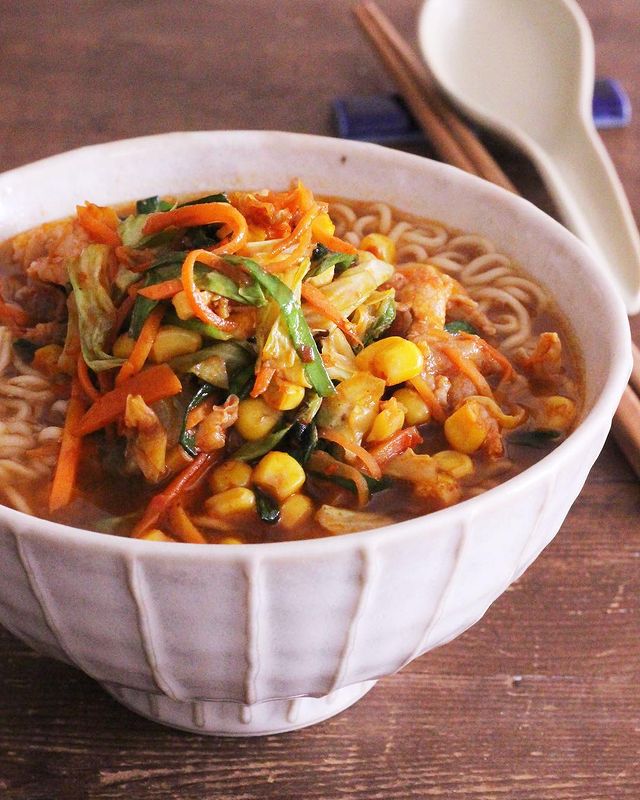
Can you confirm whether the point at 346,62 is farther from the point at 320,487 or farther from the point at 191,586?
the point at 191,586

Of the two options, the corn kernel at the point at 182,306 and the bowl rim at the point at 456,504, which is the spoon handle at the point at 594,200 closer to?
the bowl rim at the point at 456,504

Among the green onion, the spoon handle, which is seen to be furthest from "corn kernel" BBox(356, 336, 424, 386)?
the spoon handle

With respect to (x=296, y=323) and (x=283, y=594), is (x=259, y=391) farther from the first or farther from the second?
(x=283, y=594)

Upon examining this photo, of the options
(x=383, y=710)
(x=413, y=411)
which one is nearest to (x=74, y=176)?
(x=413, y=411)

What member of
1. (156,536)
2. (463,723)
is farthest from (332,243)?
(463,723)

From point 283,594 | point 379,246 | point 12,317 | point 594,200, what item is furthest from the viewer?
point 594,200

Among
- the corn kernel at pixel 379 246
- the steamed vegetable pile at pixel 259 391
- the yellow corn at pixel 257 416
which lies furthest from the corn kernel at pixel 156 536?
the corn kernel at pixel 379 246
